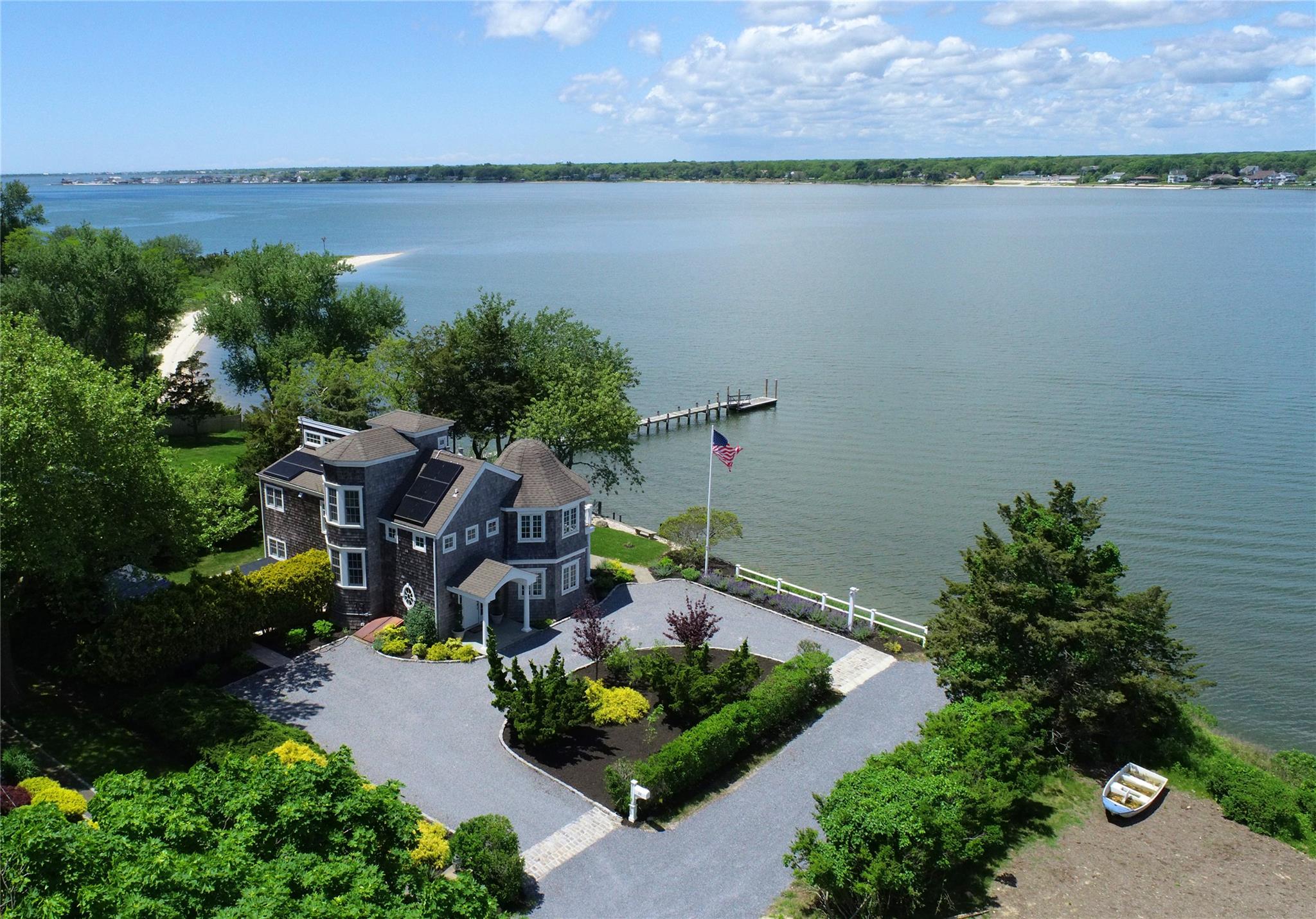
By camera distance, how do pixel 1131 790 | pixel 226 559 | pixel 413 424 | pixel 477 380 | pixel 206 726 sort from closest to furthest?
1. pixel 1131 790
2. pixel 206 726
3. pixel 413 424
4. pixel 226 559
5. pixel 477 380

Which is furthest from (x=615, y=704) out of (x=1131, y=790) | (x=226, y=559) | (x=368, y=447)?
(x=226, y=559)

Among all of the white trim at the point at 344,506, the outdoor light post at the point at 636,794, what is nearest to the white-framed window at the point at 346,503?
the white trim at the point at 344,506

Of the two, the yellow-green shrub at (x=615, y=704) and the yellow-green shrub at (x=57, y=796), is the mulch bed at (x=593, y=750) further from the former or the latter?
the yellow-green shrub at (x=57, y=796)

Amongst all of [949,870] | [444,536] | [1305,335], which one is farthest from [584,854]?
[1305,335]

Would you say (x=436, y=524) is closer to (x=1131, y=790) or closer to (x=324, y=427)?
(x=324, y=427)

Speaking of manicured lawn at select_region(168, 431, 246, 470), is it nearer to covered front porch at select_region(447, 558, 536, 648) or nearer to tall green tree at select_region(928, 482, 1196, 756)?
covered front porch at select_region(447, 558, 536, 648)

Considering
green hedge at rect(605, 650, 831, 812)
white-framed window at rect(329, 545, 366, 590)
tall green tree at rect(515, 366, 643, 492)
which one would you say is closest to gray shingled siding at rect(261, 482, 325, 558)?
white-framed window at rect(329, 545, 366, 590)
